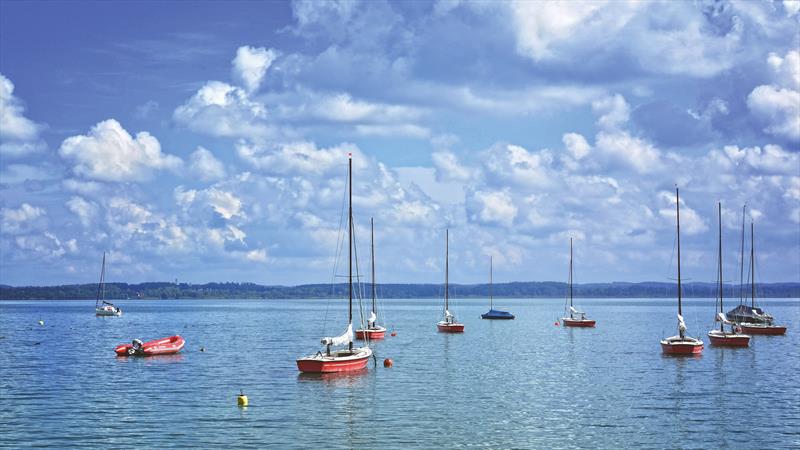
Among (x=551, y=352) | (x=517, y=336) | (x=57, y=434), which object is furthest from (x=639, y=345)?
(x=57, y=434)

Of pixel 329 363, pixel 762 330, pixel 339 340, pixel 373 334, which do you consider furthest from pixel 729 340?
pixel 329 363

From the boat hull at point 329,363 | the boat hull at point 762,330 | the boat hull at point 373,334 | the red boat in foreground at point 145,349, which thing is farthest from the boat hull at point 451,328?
Result: the boat hull at point 329,363

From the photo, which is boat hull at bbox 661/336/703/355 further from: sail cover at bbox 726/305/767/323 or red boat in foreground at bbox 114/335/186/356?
sail cover at bbox 726/305/767/323

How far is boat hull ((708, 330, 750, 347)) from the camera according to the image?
95.9 meters

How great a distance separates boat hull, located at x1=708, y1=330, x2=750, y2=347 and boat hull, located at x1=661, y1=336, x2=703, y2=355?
1183cm

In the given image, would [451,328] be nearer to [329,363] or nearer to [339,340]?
[339,340]

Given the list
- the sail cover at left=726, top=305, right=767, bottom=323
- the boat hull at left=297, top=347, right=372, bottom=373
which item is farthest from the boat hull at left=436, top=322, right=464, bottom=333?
the boat hull at left=297, top=347, right=372, bottom=373

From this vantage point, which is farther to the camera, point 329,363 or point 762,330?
point 762,330

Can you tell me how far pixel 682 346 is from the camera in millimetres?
85375

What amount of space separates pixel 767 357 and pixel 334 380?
168 ft

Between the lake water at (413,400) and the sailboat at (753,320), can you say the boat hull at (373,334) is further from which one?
the sailboat at (753,320)

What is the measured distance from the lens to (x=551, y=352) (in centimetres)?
9862

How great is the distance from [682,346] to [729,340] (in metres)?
14.7

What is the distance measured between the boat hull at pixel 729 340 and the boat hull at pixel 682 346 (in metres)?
11.8
